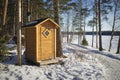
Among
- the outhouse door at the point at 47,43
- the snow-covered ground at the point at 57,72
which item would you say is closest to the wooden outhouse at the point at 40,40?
the outhouse door at the point at 47,43

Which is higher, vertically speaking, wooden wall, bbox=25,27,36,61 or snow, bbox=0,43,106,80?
wooden wall, bbox=25,27,36,61

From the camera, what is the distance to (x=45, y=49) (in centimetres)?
1150

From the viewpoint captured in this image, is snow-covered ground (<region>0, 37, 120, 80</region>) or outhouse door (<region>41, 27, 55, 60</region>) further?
outhouse door (<region>41, 27, 55, 60</region>)

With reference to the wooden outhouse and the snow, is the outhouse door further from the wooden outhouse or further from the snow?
the snow

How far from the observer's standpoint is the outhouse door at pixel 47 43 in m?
11.3

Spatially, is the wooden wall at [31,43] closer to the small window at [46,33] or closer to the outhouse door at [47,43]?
the outhouse door at [47,43]

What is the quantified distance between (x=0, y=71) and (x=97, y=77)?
17.9 ft

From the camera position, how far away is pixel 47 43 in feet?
38.1

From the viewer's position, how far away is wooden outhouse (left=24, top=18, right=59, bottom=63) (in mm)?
10977

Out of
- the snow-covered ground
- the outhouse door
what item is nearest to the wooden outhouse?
the outhouse door

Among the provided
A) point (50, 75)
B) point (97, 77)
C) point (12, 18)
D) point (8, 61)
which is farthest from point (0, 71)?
point (12, 18)

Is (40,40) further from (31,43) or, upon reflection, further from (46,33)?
(31,43)

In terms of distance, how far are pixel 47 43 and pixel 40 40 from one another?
67 centimetres

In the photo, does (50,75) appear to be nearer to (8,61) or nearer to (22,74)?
(22,74)
